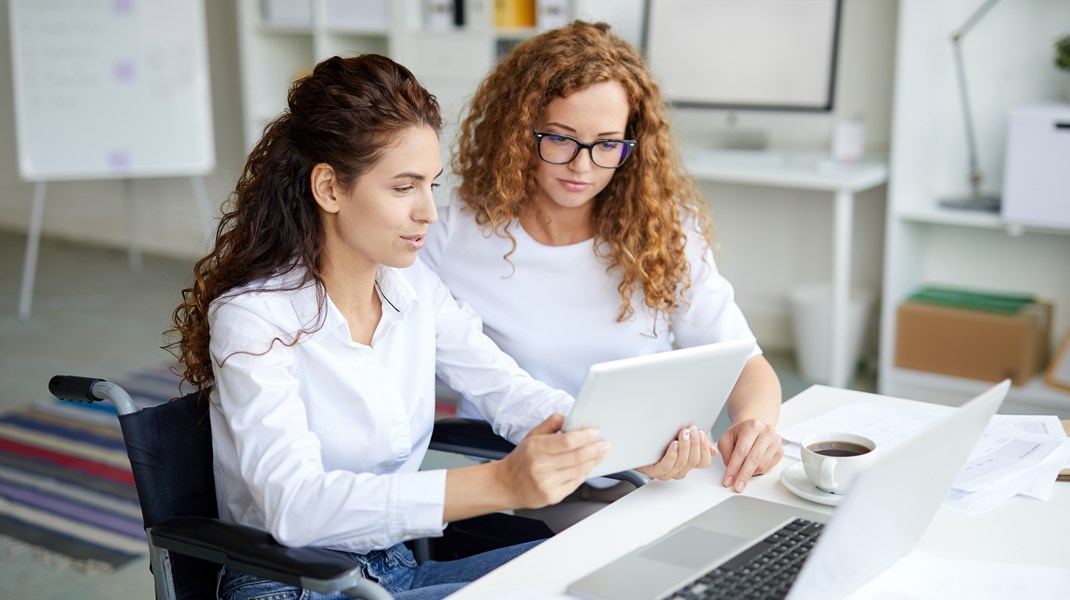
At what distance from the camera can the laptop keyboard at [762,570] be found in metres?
1.06

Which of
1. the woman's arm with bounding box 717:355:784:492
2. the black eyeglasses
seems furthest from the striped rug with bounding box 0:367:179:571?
the woman's arm with bounding box 717:355:784:492

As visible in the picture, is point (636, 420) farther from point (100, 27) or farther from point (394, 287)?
point (100, 27)

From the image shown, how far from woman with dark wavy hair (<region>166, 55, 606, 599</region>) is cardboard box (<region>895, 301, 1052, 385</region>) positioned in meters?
2.42

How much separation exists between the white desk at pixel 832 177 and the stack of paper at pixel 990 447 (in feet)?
6.09

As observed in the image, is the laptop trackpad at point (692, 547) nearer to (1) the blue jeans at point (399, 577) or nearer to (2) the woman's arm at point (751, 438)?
(2) the woman's arm at point (751, 438)

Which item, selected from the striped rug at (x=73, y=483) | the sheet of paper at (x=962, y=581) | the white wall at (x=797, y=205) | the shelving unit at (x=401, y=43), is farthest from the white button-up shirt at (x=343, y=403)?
the shelving unit at (x=401, y=43)

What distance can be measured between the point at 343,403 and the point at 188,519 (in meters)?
0.24

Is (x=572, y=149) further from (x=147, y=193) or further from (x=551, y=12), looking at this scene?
(x=147, y=193)

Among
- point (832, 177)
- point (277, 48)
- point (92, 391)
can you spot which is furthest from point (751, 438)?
point (277, 48)

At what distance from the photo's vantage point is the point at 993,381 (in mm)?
3463

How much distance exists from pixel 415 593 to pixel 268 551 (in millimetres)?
208

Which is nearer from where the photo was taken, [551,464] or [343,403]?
[551,464]

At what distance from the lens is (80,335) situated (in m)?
4.40

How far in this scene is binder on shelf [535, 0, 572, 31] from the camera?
4.05 meters
